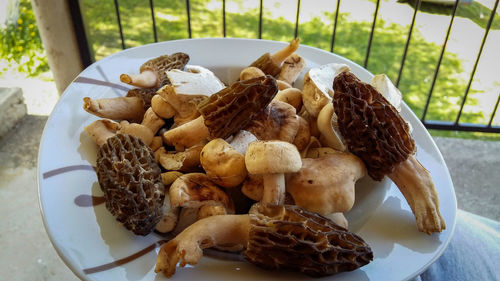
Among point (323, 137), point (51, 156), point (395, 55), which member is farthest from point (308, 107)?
point (395, 55)

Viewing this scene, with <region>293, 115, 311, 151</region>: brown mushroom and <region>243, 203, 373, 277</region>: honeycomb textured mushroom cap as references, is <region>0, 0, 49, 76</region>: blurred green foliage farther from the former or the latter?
<region>243, 203, 373, 277</region>: honeycomb textured mushroom cap

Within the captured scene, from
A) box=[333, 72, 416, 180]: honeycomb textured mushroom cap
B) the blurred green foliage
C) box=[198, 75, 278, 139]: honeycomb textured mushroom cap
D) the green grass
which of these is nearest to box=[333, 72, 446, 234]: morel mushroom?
box=[333, 72, 416, 180]: honeycomb textured mushroom cap

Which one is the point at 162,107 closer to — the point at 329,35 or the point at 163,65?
the point at 163,65

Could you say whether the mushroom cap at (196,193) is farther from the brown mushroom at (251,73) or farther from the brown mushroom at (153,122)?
the brown mushroom at (251,73)

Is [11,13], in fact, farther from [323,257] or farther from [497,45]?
[497,45]

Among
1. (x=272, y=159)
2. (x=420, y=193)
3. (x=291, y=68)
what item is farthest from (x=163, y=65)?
(x=420, y=193)

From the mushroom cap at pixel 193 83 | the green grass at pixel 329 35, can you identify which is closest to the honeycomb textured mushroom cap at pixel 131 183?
the mushroom cap at pixel 193 83

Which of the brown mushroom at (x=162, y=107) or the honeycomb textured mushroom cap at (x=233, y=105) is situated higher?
the honeycomb textured mushroom cap at (x=233, y=105)
